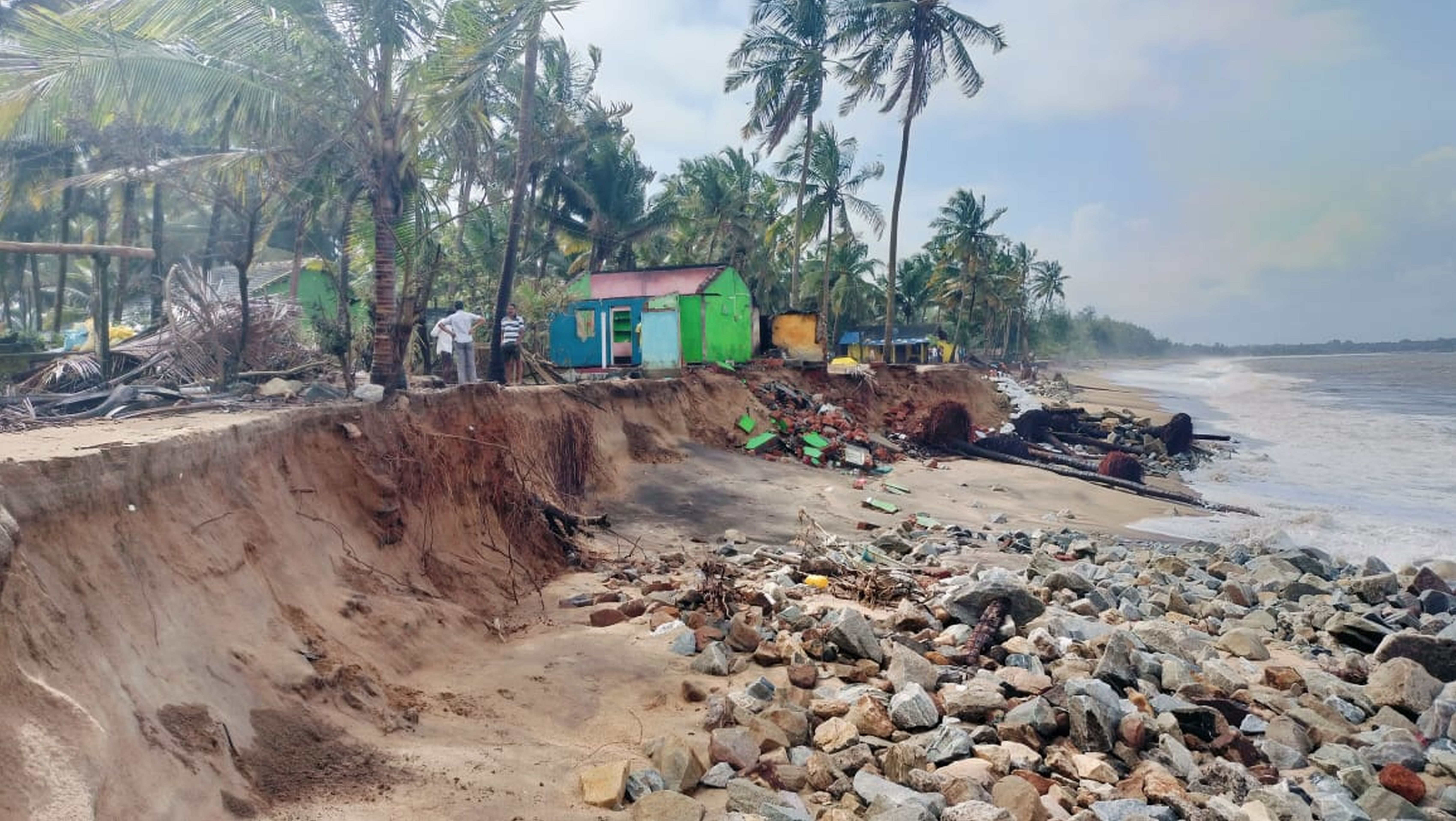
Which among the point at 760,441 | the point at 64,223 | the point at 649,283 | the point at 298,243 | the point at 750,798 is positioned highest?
the point at 64,223

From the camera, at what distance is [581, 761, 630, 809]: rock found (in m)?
4.08

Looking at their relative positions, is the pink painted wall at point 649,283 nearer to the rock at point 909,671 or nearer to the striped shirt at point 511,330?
the striped shirt at point 511,330

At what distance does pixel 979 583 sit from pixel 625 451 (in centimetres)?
772

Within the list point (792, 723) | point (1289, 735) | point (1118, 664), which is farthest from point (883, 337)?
point (792, 723)

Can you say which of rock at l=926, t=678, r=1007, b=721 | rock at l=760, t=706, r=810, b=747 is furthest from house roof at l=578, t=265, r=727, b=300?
rock at l=760, t=706, r=810, b=747

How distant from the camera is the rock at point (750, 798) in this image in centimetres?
412

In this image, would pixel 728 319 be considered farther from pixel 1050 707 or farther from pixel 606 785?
pixel 606 785

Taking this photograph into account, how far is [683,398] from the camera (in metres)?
16.4

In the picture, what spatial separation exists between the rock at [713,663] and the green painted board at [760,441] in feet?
33.9

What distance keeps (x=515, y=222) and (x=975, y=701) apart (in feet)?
38.3

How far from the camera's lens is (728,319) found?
2191cm

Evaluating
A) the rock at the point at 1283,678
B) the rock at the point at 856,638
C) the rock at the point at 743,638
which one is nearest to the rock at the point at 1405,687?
the rock at the point at 1283,678

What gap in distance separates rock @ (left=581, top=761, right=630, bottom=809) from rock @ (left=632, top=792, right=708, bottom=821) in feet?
0.35

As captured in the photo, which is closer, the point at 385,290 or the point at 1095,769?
the point at 1095,769
